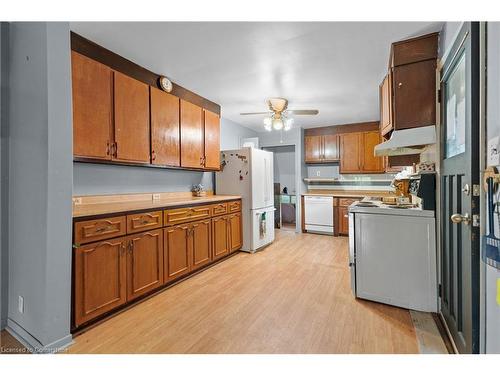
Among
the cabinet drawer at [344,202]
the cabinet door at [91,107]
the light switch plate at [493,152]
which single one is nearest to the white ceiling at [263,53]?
the cabinet door at [91,107]

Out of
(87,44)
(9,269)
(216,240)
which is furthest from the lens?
(216,240)

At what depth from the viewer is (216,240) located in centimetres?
335

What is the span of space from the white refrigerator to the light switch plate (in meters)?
2.96

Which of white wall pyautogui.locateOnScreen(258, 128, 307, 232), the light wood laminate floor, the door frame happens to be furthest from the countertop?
the door frame

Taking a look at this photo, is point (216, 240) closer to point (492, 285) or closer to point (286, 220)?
point (492, 285)

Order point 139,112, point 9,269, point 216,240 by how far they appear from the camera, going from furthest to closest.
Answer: point 216,240 → point 139,112 → point 9,269

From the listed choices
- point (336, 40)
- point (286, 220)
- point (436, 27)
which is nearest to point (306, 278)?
point (336, 40)

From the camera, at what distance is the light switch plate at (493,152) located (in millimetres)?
1033

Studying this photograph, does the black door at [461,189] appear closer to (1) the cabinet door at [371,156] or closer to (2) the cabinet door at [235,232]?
(2) the cabinet door at [235,232]

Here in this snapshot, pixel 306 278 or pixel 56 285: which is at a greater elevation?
pixel 56 285

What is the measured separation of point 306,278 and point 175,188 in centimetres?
212

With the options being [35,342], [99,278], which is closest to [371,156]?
[99,278]
